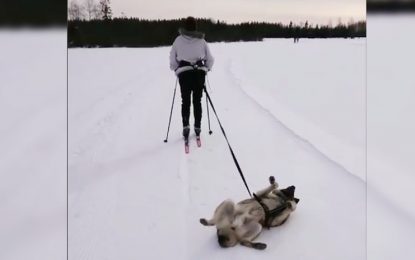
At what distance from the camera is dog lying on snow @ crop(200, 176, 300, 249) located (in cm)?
178

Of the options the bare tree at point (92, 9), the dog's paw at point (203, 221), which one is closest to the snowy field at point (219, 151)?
the dog's paw at point (203, 221)

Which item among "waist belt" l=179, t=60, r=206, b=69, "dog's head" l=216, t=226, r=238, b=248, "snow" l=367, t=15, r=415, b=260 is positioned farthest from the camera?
"snow" l=367, t=15, r=415, b=260

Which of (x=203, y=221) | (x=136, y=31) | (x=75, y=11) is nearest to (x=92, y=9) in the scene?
(x=75, y=11)

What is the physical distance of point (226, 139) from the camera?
196 cm

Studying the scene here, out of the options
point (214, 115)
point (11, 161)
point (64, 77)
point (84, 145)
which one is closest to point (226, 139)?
point (214, 115)

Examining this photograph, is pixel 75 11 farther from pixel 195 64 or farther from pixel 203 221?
pixel 203 221

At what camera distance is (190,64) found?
1.88 metres

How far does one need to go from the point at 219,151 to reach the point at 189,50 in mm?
404

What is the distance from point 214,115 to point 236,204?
13.7 inches

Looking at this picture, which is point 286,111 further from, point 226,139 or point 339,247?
Result: point 339,247

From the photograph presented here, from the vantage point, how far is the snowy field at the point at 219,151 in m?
1.82

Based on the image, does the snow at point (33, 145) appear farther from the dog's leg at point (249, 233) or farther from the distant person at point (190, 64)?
the dog's leg at point (249, 233)

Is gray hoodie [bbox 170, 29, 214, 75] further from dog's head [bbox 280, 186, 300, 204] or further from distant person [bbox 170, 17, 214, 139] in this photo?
dog's head [bbox 280, 186, 300, 204]

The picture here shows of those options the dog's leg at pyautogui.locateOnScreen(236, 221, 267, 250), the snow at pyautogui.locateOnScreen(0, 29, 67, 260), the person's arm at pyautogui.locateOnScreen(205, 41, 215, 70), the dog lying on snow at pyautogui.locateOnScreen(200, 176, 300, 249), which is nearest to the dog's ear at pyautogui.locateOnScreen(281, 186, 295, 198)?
the dog lying on snow at pyautogui.locateOnScreen(200, 176, 300, 249)
